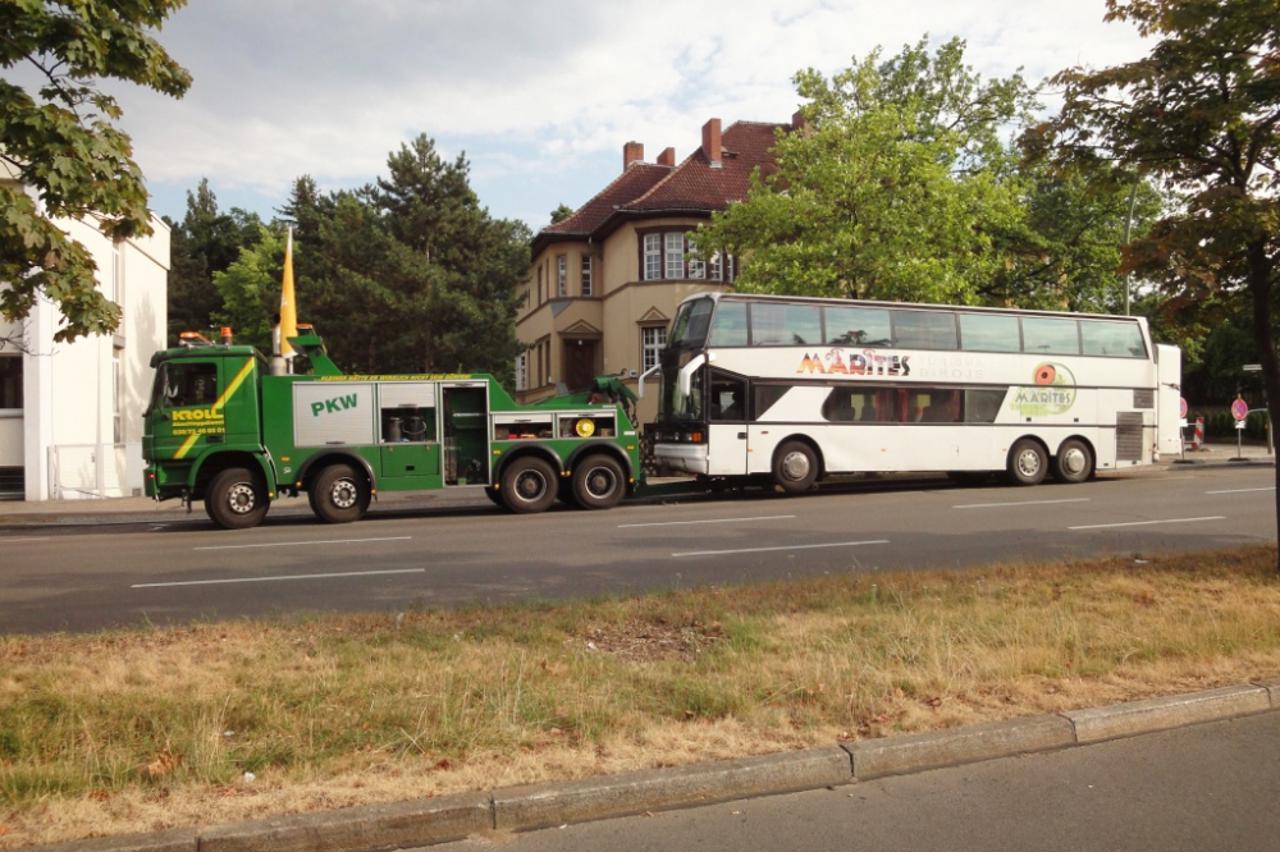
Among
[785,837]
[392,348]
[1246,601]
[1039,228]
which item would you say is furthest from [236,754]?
[392,348]

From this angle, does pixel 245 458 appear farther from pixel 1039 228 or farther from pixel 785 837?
pixel 1039 228

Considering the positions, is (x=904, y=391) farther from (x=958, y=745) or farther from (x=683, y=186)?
(x=683, y=186)

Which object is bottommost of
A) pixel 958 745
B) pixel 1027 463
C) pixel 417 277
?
pixel 958 745

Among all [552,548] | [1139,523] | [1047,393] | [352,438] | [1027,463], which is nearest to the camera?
[552,548]

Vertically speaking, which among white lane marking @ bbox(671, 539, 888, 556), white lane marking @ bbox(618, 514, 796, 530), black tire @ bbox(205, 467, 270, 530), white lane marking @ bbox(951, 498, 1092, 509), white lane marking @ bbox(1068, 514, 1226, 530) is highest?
black tire @ bbox(205, 467, 270, 530)

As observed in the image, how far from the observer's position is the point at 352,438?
675 inches

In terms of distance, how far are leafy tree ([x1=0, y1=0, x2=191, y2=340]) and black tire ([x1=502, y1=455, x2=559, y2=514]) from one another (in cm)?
1112

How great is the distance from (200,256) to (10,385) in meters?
41.1

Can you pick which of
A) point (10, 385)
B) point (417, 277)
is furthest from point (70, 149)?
point (417, 277)

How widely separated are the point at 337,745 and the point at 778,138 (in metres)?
23.7

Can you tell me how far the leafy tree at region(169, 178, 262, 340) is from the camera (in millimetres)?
59281

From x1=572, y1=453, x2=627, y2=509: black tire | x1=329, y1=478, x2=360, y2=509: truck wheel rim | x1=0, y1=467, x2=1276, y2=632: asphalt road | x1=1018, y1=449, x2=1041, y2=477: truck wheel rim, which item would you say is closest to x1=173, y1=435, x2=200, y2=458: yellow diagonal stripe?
x1=0, y1=467, x2=1276, y2=632: asphalt road

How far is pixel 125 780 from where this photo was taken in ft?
14.1

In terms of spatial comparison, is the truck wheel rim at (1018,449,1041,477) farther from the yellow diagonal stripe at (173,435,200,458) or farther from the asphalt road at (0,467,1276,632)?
the yellow diagonal stripe at (173,435,200,458)
